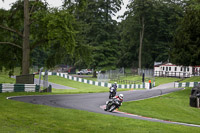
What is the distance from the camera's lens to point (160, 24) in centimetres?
7744

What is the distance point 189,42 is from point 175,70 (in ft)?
110

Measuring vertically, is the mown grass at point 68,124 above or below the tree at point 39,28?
below

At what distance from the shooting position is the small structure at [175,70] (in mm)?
62375

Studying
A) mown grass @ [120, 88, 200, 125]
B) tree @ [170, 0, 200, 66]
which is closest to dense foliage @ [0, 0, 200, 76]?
tree @ [170, 0, 200, 66]

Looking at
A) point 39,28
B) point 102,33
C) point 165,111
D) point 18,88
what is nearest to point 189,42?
point 165,111

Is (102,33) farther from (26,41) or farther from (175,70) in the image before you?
(26,41)

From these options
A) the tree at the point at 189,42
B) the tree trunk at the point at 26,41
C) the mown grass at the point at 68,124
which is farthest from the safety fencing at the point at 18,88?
the tree at the point at 189,42

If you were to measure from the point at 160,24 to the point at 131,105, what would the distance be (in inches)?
2276

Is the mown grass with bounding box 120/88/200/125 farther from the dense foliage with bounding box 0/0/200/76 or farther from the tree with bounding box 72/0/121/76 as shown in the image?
the tree with bounding box 72/0/121/76

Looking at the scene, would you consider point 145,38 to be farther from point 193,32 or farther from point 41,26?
point 41,26

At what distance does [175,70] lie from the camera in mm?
67438

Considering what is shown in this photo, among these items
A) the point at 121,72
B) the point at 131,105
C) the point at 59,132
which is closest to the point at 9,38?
the point at 131,105

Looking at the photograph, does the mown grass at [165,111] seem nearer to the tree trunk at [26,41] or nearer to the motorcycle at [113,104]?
the motorcycle at [113,104]

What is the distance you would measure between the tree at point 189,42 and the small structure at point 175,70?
26.4 meters
